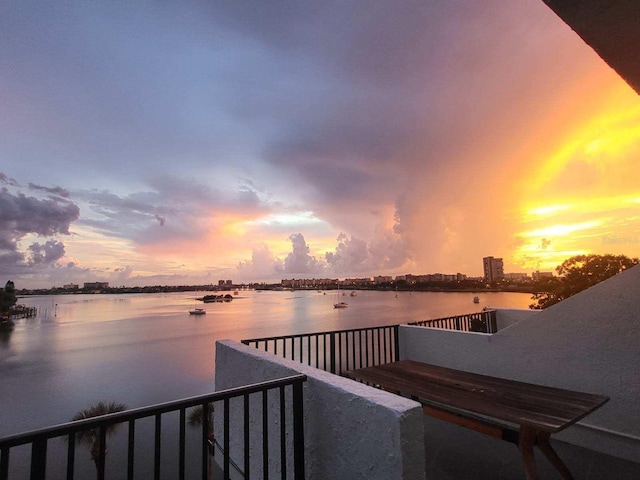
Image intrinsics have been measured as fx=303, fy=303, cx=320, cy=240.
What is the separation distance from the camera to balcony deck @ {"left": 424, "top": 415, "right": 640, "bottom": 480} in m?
2.48

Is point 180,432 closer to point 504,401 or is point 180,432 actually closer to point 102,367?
point 504,401

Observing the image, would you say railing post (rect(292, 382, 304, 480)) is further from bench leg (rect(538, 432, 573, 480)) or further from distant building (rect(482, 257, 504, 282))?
distant building (rect(482, 257, 504, 282))

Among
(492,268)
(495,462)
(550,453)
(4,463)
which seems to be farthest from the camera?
(492,268)

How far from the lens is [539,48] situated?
5715 millimetres

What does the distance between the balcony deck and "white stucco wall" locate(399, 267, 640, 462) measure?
0.19m

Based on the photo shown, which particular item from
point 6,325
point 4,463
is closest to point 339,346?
point 4,463

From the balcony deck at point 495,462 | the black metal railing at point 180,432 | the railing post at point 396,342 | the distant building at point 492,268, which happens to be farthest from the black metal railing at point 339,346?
the distant building at point 492,268

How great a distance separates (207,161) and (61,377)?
108ft

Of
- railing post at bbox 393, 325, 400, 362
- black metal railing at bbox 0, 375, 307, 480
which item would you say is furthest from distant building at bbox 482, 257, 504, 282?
black metal railing at bbox 0, 375, 307, 480

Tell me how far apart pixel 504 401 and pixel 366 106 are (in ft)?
30.5

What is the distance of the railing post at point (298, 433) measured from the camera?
1859 millimetres

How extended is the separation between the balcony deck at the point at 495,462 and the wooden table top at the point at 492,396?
711 mm

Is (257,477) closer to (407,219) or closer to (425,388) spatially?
(425,388)

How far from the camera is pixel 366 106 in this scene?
969 centimetres
